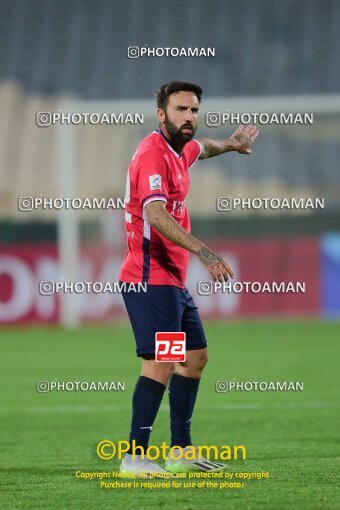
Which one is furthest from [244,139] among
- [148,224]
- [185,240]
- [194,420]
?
[194,420]

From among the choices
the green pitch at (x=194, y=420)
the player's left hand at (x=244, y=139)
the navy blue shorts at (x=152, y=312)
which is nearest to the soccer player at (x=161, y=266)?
the navy blue shorts at (x=152, y=312)

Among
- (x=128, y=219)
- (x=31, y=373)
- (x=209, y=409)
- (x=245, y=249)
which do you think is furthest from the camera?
(x=245, y=249)

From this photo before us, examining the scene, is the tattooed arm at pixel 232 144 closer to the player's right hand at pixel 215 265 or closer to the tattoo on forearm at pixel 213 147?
the tattoo on forearm at pixel 213 147

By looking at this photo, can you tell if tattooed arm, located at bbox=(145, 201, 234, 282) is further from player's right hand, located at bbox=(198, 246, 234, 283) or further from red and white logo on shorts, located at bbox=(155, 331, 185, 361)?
red and white logo on shorts, located at bbox=(155, 331, 185, 361)

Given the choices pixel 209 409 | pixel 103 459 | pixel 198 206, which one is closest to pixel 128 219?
pixel 103 459

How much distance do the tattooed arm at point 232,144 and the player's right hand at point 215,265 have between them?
3.26 ft

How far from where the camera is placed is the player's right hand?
15.4 feet

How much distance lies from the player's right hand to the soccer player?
0.31ft

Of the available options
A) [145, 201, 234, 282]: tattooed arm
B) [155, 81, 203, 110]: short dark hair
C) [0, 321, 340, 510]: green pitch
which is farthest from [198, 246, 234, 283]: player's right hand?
[0, 321, 340, 510]: green pitch

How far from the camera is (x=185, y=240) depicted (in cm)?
471

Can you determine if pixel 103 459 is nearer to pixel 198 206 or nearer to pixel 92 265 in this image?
pixel 92 265

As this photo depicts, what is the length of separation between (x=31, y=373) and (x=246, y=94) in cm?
1172

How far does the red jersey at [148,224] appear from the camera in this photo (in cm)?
496

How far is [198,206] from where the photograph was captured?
17.7m
